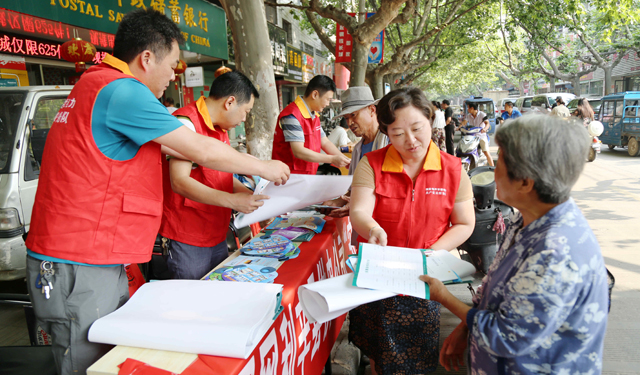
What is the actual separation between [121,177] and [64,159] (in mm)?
186

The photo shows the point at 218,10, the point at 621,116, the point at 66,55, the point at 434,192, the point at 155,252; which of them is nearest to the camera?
the point at 434,192

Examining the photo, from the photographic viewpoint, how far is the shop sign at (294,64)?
14.6m

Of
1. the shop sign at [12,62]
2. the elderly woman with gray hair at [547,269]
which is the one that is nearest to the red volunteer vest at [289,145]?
the elderly woman with gray hair at [547,269]

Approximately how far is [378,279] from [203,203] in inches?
39.4

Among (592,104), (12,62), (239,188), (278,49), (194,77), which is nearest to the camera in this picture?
(239,188)

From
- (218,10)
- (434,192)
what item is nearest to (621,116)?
(218,10)

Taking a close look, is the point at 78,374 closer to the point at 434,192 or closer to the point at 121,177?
the point at 121,177

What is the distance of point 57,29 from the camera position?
6062mm

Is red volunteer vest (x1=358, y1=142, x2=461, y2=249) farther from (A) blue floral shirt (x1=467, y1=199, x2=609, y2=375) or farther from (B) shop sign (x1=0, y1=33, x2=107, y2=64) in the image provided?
(B) shop sign (x1=0, y1=33, x2=107, y2=64)

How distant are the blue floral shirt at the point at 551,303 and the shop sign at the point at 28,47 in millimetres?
5533

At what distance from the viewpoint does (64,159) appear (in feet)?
4.54

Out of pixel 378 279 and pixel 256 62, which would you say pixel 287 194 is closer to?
pixel 378 279

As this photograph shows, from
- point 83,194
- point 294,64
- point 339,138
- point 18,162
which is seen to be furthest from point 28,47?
point 294,64

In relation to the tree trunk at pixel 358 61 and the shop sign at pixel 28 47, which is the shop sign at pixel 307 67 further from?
the shop sign at pixel 28 47
